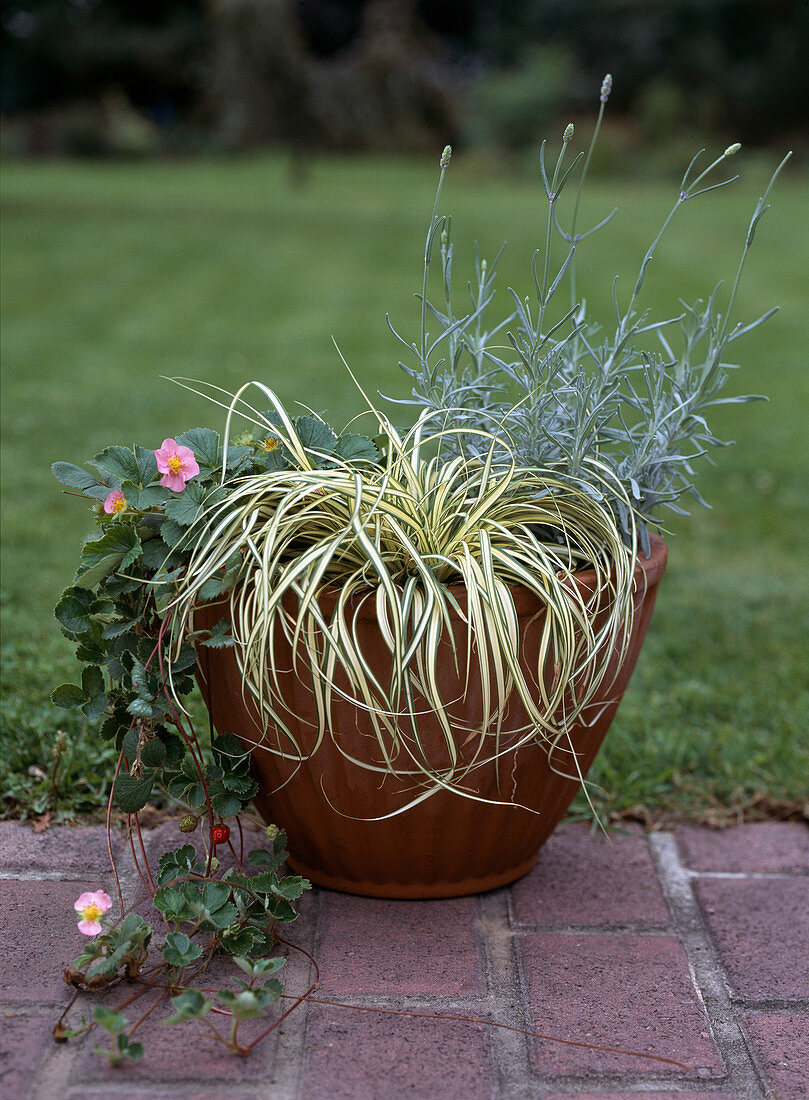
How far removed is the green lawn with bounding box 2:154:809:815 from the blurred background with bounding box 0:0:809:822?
15mm

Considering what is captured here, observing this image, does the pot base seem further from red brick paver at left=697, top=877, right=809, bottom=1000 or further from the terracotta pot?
red brick paver at left=697, top=877, right=809, bottom=1000

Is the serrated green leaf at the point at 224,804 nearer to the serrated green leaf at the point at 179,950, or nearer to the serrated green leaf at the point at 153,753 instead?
the serrated green leaf at the point at 153,753

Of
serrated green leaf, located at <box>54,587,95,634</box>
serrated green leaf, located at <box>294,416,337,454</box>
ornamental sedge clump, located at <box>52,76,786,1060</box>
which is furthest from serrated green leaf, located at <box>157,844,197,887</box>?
serrated green leaf, located at <box>294,416,337,454</box>

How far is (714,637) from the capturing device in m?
2.64

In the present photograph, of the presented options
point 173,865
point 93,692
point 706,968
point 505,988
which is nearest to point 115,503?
point 93,692

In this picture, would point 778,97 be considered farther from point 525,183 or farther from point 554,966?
point 554,966

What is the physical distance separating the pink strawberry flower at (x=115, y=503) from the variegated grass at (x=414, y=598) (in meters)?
0.11

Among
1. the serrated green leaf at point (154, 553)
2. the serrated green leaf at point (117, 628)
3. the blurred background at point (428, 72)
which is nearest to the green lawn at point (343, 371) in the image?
the serrated green leaf at point (154, 553)

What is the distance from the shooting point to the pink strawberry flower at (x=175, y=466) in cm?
146

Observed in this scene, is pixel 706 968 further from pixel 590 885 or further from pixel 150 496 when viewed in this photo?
pixel 150 496

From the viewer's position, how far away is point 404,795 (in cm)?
149

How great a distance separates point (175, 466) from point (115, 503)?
0.10 m

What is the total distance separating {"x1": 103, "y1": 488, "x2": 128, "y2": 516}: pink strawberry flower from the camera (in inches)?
56.9

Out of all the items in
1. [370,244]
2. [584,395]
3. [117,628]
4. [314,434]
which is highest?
[584,395]
